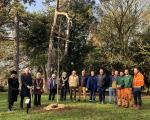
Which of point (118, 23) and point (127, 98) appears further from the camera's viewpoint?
point (118, 23)

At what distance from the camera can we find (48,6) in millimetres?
54656

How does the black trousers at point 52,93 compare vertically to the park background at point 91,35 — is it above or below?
below

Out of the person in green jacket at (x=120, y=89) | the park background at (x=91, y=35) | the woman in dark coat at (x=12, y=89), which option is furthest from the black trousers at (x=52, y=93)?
the park background at (x=91, y=35)

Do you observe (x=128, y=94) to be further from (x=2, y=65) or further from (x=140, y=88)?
(x=2, y=65)

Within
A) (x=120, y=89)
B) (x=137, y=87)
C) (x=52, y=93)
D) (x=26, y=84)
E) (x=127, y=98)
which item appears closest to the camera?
(x=26, y=84)

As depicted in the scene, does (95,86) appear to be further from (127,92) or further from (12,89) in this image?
(12,89)

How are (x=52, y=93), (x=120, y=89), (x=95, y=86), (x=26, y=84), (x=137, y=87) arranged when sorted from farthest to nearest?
(x=52, y=93), (x=95, y=86), (x=120, y=89), (x=137, y=87), (x=26, y=84)

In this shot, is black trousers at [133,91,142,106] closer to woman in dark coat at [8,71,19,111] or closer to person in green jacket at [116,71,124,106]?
person in green jacket at [116,71,124,106]

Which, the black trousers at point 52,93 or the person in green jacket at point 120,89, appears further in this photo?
the black trousers at point 52,93

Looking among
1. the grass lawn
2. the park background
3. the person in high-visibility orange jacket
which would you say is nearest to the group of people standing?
the person in high-visibility orange jacket

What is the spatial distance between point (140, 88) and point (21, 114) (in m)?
6.10

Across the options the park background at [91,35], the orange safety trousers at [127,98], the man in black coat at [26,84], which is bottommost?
the orange safety trousers at [127,98]

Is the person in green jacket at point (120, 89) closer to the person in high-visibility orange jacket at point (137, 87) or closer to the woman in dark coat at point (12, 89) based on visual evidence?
the person in high-visibility orange jacket at point (137, 87)

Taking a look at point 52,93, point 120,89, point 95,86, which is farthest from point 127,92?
point 52,93
